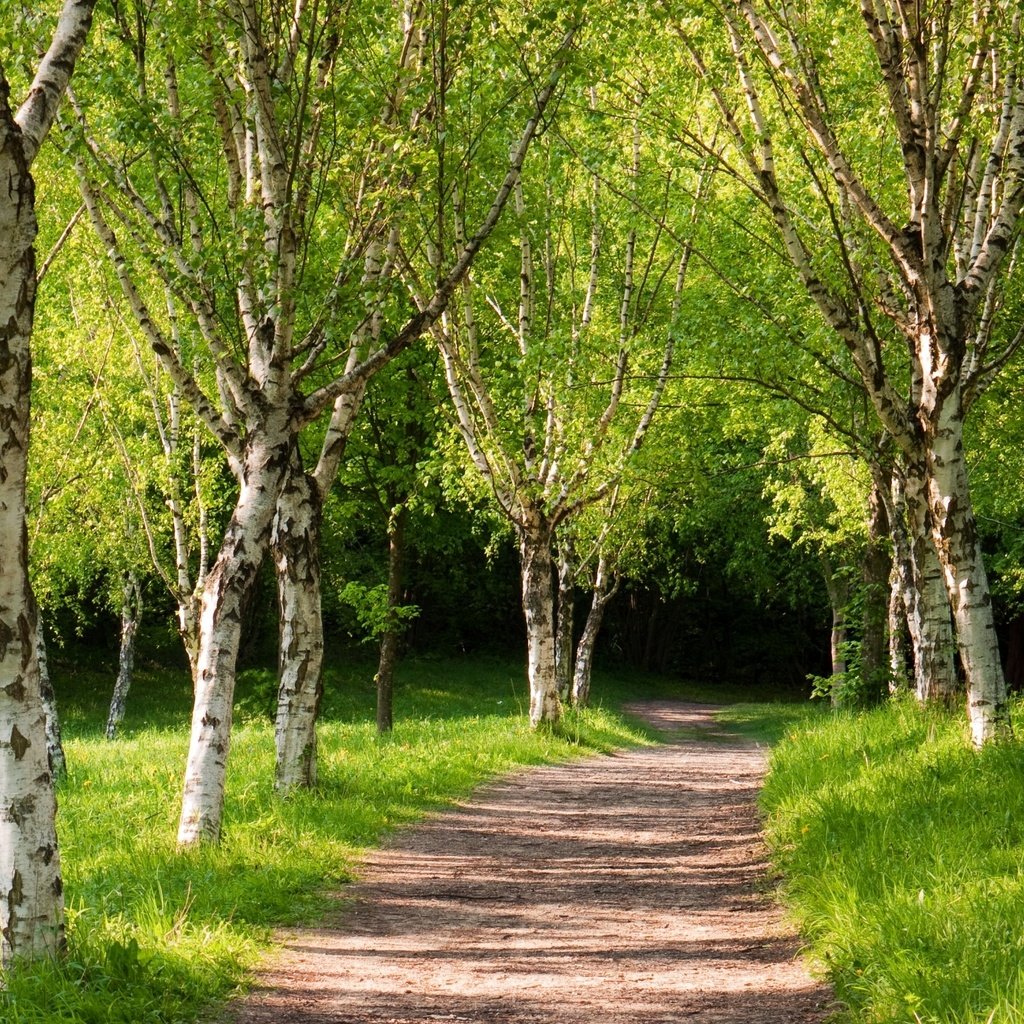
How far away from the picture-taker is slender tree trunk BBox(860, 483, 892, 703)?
56.8 ft

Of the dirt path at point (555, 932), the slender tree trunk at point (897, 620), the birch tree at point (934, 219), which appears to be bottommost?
the dirt path at point (555, 932)

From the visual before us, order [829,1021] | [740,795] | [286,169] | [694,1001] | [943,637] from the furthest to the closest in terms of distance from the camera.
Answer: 1. [740,795]
2. [943,637]
3. [286,169]
4. [694,1001]
5. [829,1021]

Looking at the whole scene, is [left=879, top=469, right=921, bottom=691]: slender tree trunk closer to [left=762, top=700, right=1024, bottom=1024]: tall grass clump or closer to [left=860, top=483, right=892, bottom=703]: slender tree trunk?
[left=860, top=483, right=892, bottom=703]: slender tree trunk

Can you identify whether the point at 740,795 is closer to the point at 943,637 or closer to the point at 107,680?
the point at 943,637

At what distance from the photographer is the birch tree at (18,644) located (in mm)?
5535

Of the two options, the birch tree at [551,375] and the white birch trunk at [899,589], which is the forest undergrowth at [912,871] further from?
the birch tree at [551,375]

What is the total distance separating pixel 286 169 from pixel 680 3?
14.7 feet

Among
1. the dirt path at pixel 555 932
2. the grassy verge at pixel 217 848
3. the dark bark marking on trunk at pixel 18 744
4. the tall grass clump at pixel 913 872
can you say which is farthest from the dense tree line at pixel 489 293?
the dirt path at pixel 555 932

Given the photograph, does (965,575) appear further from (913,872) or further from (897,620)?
(897,620)

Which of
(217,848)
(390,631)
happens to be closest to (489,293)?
(390,631)

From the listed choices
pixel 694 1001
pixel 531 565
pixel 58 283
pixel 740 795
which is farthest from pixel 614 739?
pixel 694 1001

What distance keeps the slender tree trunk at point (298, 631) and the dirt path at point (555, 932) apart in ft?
4.94

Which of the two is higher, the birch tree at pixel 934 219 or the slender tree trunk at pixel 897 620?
the birch tree at pixel 934 219

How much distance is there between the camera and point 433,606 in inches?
2020
